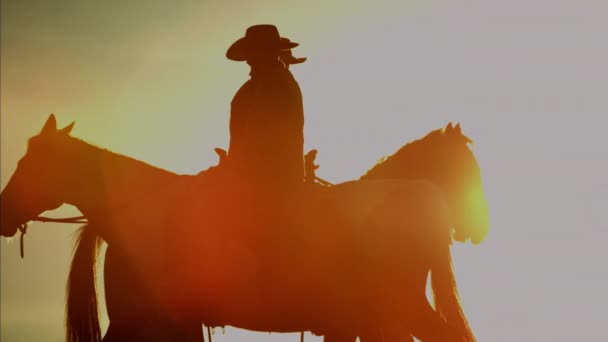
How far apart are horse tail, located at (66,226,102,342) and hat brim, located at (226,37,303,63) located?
8.92 feet

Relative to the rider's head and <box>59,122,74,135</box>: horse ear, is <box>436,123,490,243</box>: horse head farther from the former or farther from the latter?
<box>59,122,74,135</box>: horse ear

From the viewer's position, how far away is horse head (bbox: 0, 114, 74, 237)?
9.84 m

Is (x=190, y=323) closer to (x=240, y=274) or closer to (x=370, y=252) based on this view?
(x=240, y=274)

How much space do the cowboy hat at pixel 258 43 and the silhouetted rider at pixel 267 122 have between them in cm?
1

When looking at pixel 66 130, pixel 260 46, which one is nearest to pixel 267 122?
pixel 260 46

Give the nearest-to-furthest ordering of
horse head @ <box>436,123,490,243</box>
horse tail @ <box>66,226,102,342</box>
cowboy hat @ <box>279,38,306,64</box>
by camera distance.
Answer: horse tail @ <box>66,226,102,342</box>
horse head @ <box>436,123,490,243</box>
cowboy hat @ <box>279,38,306,64</box>

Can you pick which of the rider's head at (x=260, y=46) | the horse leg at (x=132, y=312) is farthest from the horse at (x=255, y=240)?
the rider's head at (x=260, y=46)

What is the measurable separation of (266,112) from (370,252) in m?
1.90

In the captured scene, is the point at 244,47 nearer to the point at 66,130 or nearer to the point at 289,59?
the point at 289,59

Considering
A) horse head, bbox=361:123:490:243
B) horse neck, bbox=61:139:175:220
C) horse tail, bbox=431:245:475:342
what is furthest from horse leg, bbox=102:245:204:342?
horse head, bbox=361:123:490:243

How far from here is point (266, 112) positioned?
33.3 ft

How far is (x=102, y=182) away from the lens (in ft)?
32.6

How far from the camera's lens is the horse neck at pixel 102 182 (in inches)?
389

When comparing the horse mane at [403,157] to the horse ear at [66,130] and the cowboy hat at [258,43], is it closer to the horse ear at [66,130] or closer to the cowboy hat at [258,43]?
the cowboy hat at [258,43]
